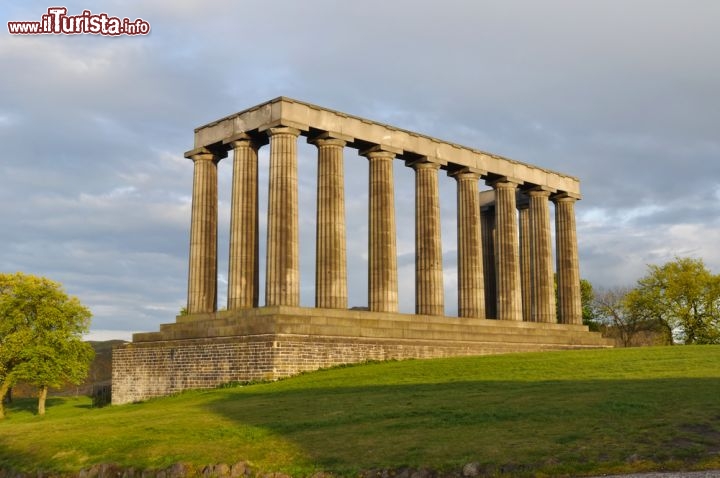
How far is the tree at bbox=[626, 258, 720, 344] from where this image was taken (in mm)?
78250

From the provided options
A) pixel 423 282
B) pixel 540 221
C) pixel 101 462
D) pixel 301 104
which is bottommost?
pixel 101 462

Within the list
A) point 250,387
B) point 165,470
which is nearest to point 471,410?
point 165,470

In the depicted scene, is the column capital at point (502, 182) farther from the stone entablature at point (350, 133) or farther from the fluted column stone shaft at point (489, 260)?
the fluted column stone shaft at point (489, 260)

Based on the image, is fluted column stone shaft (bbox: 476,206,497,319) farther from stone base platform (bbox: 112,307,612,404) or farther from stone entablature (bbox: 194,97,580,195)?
stone base platform (bbox: 112,307,612,404)

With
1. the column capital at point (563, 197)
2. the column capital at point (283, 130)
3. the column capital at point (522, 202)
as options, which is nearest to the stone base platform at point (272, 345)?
the column capital at point (283, 130)

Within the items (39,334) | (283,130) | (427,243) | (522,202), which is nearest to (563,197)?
(522,202)

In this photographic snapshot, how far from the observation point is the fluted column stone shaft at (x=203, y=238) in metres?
55.3

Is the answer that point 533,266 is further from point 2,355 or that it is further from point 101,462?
point 101,462

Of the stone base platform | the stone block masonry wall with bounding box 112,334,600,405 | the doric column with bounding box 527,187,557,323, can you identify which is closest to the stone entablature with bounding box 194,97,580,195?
the doric column with bounding box 527,187,557,323

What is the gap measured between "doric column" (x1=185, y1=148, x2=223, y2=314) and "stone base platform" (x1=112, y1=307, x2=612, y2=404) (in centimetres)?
217

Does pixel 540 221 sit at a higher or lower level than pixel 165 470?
higher

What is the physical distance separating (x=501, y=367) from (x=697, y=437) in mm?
18179

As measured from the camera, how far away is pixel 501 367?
38.8 meters

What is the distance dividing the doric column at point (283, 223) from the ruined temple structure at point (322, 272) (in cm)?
8
